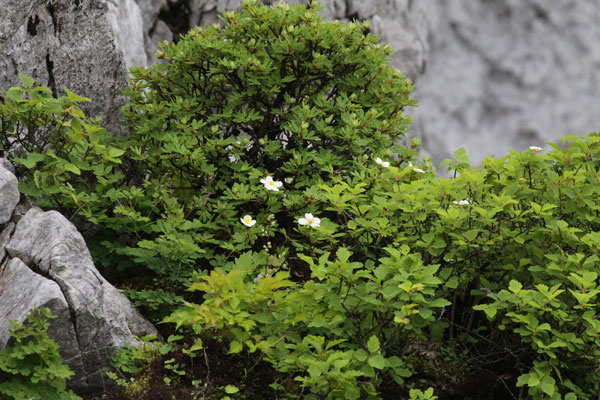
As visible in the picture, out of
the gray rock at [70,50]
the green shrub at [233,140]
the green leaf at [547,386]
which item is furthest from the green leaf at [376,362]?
the gray rock at [70,50]

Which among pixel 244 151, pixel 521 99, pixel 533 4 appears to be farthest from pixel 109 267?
pixel 533 4

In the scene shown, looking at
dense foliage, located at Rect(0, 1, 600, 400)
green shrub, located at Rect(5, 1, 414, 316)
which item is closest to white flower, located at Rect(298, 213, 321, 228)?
dense foliage, located at Rect(0, 1, 600, 400)

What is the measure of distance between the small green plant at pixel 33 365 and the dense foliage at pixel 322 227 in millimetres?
387

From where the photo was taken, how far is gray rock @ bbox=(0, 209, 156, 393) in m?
3.31

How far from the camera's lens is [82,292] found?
3365 mm

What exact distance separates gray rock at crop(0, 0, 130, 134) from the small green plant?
2.38 meters

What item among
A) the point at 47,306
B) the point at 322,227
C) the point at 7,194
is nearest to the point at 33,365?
the point at 47,306

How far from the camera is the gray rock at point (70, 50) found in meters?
4.86

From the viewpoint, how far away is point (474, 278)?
383cm

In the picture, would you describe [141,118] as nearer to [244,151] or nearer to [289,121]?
[244,151]

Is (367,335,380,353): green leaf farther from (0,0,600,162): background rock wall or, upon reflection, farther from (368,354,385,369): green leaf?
(0,0,600,162): background rock wall

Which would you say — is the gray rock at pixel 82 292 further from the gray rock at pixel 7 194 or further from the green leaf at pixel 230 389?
the green leaf at pixel 230 389

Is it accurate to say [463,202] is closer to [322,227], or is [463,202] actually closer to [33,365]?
[322,227]

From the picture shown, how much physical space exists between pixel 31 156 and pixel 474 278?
9.69ft
